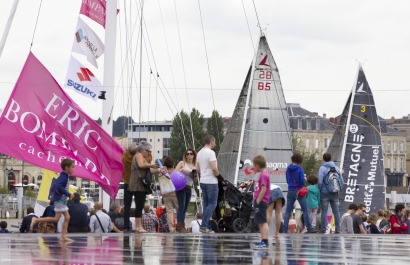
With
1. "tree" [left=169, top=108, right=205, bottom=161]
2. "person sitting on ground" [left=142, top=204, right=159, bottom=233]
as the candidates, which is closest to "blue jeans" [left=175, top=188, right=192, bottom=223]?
"person sitting on ground" [left=142, top=204, right=159, bottom=233]

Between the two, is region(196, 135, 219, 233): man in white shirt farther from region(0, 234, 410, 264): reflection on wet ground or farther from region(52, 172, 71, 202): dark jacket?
region(52, 172, 71, 202): dark jacket

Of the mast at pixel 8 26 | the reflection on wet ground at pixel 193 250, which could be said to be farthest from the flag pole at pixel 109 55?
the reflection on wet ground at pixel 193 250

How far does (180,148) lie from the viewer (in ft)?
484

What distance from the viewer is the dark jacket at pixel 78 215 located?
2500cm

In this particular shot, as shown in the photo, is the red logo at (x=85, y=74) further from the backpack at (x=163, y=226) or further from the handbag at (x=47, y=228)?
the handbag at (x=47, y=228)

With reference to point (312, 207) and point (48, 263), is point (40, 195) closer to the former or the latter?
point (312, 207)

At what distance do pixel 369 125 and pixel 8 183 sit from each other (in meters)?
133

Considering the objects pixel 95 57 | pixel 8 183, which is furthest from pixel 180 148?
pixel 95 57

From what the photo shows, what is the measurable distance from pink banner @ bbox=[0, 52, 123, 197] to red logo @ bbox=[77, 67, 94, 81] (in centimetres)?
444

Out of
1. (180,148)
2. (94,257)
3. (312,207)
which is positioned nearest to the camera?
(94,257)

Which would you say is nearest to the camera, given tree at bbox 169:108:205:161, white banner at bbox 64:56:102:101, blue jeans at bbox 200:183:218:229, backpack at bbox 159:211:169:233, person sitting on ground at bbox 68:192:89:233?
blue jeans at bbox 200:183:218:229

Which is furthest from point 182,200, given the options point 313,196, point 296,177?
point 313,196

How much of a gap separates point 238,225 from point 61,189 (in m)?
6.19

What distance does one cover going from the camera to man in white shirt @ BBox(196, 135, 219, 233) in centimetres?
2422
